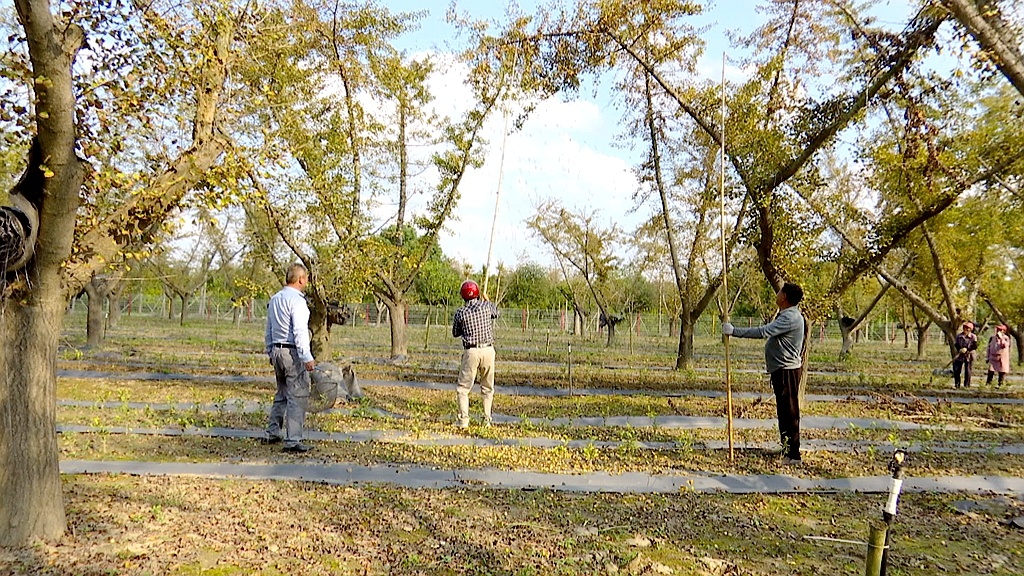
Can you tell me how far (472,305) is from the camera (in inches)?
309

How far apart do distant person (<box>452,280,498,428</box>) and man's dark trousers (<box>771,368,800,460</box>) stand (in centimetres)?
316

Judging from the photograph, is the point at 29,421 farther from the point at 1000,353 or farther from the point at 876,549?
the point at 1000,353

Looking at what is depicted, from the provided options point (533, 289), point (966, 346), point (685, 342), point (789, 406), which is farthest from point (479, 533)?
point (533, 289)

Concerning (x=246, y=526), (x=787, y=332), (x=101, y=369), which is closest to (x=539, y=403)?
(x=787, y=332)

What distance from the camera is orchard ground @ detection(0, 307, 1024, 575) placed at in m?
3.70

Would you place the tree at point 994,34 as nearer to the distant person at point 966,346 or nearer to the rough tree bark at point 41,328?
the rough tree bark at point 41,328

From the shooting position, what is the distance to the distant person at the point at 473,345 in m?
7.71

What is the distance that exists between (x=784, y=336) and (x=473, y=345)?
3416 mm

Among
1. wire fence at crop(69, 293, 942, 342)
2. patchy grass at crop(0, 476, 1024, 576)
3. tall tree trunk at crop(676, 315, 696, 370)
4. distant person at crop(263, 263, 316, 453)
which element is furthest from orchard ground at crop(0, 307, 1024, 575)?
wire fence at crop(69, 293, 942, 342)

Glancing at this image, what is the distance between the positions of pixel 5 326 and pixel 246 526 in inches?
70.1

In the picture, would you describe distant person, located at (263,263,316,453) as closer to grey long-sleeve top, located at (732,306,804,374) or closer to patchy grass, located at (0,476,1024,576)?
patchy grass, located at (0,476,1024,576)

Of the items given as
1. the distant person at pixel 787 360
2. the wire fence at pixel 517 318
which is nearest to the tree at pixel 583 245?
the wire fence at pixel 517 318

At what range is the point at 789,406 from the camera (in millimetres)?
6422

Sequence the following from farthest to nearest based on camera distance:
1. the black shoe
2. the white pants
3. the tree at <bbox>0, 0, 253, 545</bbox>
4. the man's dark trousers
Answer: the white pants < the man's dark trousers < the black shoe < the tree at <bbox>0, 0, 253, 545</bbox>
